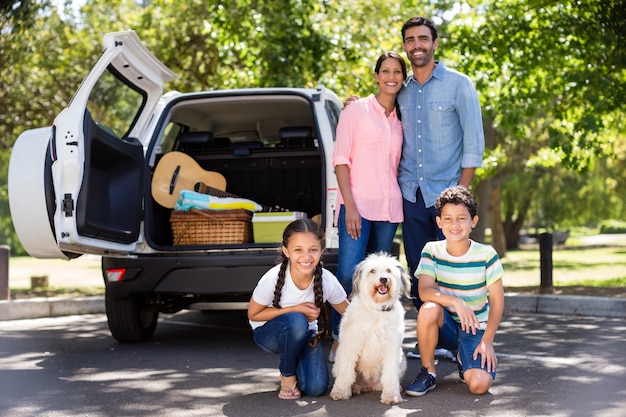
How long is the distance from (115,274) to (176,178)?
99 centimetres

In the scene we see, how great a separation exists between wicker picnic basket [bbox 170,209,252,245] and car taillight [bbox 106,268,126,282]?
531mm

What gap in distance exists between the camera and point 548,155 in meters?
17.9

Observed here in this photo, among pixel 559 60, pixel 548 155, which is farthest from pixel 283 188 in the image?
pixel 548 155

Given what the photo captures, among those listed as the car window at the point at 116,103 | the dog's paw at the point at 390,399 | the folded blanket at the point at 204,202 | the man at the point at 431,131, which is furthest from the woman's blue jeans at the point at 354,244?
the car window at the point at 116,103

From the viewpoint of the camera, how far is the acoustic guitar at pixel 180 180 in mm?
7254

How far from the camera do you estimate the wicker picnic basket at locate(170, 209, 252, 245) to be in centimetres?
699

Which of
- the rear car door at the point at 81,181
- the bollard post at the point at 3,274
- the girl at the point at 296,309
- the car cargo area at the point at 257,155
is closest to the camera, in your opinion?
the girl at the point at 296,309

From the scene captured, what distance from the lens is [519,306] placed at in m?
9.69

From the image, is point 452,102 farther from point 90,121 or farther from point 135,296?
point 135,296

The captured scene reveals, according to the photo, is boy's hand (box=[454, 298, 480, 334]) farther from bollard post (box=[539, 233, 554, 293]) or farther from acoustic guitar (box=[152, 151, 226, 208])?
bollard post (box=[539, 233, 554, 293])

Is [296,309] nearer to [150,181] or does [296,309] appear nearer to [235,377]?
[235,377]

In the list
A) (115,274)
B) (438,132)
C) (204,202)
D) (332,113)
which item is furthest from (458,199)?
(115,274)

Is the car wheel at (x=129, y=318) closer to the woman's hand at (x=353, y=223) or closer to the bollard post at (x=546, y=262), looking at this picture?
the woman's hand at (x=353, y=223)

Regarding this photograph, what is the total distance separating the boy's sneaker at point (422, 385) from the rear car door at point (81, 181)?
95.8 inches
